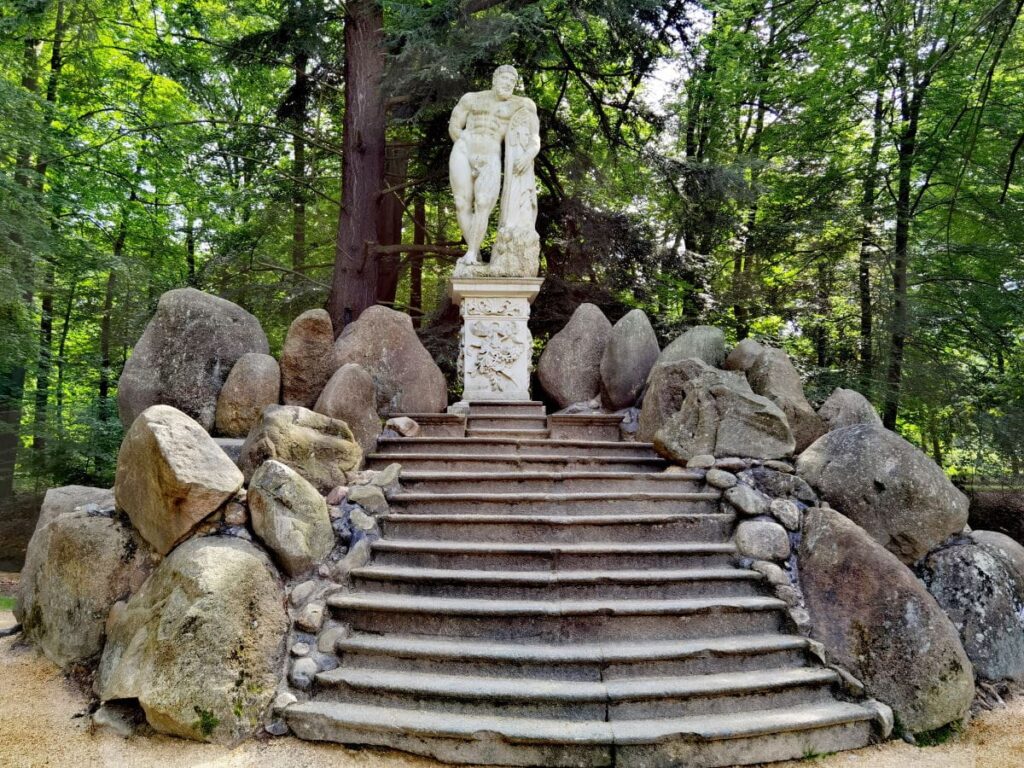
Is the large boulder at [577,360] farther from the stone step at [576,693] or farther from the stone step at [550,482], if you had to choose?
the stone step at [576,693]

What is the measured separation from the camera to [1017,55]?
5.12 metres

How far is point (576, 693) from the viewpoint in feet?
9.88

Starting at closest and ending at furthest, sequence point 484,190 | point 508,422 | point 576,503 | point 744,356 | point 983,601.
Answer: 1. point 983,601
2. point 576,503
3. point 744,356
4. point 508,422
5. point 484,190

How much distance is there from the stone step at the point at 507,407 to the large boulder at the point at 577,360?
0.41 meters

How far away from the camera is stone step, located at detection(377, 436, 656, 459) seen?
17.4 ft

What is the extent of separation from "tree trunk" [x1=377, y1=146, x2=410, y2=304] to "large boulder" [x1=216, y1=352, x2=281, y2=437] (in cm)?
547

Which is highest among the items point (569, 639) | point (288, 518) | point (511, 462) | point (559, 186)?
point (559, 186)

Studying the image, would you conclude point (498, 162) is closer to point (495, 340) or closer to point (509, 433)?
point (495, 340)

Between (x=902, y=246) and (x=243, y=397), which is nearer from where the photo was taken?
(x=243, y=397)

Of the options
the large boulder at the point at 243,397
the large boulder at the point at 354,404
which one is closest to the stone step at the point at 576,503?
the large boulder at the point at 354,404

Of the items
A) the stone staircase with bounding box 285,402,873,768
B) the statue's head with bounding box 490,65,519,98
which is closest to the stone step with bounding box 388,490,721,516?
the stone staircase with bounding box 285,402,873,768

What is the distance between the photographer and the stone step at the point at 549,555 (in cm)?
385

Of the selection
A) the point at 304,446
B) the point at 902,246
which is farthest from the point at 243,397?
the point at 902,246

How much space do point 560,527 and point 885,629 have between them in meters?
1.95
